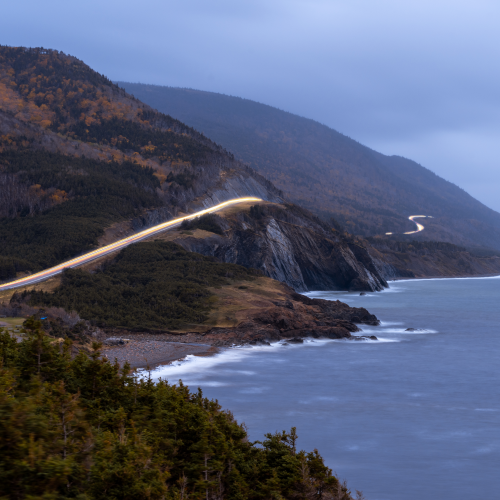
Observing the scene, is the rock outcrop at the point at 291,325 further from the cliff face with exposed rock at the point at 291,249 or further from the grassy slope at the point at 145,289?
the cliff face with exposed rock at the point at 291,249

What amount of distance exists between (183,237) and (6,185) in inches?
1081

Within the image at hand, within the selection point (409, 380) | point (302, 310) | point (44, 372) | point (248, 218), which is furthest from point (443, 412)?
point (248, 218)

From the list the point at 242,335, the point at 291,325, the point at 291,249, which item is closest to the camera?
the point at 242,335

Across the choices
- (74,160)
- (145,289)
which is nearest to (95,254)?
(145,289)

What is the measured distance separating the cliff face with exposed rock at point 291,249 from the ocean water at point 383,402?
29.1 metres

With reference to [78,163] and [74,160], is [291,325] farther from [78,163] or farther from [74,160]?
[74,160]

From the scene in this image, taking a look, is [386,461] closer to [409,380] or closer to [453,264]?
[409,380]

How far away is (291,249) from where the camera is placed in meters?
82.4

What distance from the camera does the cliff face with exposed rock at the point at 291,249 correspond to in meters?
70.8

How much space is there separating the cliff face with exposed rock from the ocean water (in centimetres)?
2911

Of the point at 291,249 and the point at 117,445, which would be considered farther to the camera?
the point at 291,249

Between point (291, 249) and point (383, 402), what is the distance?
5759cm

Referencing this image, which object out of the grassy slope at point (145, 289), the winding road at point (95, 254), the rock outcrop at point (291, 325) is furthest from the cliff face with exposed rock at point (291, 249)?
the rock outcrop at point (291, 325)

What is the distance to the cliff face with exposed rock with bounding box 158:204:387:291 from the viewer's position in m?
70.8
